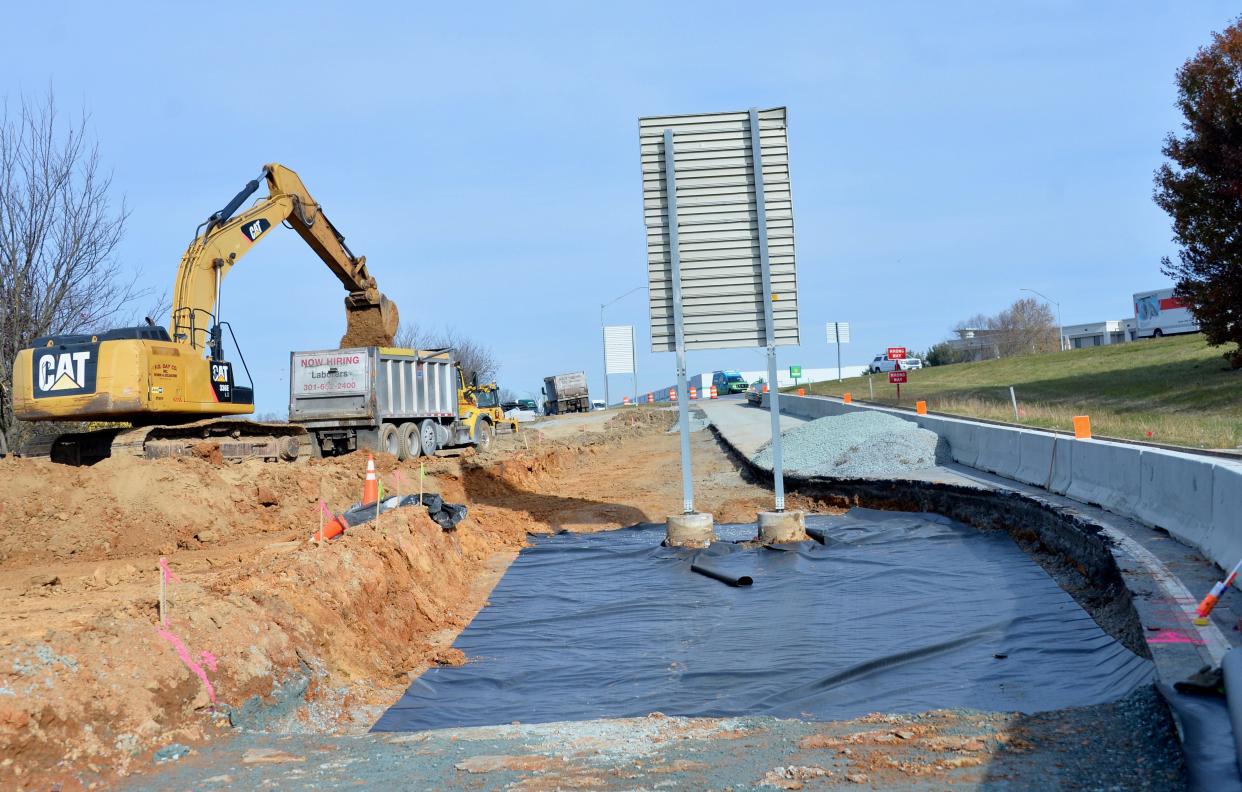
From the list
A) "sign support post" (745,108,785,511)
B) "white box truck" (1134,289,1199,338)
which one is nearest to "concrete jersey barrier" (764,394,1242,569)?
"sign support post" (745,108,785,511)

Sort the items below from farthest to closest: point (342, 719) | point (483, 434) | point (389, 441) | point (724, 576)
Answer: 1. point (483, 434)
2. point (389, 441)
3. point (724, 576)
4. point (342, 719)

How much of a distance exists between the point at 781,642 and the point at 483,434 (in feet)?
90.5

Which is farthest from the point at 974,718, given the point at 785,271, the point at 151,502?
the point at 151,502

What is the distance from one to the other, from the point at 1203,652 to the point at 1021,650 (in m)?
A: 1.80

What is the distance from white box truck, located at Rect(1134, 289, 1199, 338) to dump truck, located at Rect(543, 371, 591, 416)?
119 feet

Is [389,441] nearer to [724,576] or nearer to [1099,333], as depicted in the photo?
[724,576]

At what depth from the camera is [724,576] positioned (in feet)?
39.6

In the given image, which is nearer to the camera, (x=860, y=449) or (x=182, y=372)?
(x=182, y=372)

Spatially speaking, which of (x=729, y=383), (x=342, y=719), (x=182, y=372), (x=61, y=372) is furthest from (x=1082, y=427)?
(x=729, y=383)

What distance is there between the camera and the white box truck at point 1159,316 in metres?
64.8

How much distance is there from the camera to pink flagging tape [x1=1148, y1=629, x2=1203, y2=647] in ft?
22.3

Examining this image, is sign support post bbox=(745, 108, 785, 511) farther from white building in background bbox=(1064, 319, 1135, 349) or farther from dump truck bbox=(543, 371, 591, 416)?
white building in background bbox=(1064, 319, 1135, 349)

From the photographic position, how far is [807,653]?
8.55 m

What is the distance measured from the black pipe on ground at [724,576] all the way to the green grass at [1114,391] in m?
9.66
